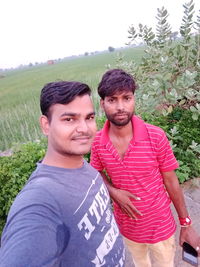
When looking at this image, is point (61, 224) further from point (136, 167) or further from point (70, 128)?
point (136, 167)

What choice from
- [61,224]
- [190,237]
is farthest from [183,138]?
[61,224]

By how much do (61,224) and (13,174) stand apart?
6.76 ft

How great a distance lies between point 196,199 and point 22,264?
284cm

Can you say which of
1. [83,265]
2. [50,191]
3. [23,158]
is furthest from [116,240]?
[23,158]

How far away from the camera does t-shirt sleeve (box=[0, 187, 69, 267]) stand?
0.68 meters

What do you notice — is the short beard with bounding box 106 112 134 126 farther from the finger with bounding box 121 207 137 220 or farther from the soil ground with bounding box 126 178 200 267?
the soil ground with bounding box 126 178 200 267

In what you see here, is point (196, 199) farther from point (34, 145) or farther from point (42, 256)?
point (42, 256)

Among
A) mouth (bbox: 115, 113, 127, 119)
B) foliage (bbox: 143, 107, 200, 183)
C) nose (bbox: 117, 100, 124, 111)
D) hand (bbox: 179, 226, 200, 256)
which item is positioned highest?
nose (bbox: 117, 100, 124, 111)

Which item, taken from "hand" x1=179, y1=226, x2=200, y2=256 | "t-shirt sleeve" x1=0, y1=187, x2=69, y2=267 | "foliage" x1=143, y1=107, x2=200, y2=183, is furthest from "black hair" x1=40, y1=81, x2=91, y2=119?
Answer: "foliage" x1=143, y1=107, x2=200, y2=183

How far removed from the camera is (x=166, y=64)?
3471 millimetres

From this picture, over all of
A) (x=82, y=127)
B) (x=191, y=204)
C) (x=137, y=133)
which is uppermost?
(x=82, y=127)

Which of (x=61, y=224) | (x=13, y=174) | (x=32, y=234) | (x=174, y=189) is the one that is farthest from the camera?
(x=13, y=174)

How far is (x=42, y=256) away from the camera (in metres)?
0.71

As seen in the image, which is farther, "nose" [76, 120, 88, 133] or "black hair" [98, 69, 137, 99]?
"black hair" [98, 69, 137, 99]
